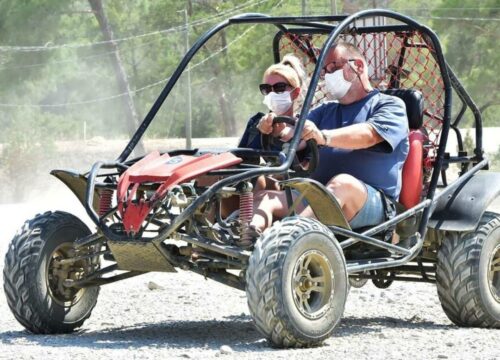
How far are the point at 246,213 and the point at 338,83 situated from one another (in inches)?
57.2

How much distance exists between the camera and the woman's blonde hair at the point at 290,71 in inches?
367

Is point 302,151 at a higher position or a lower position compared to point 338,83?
lower

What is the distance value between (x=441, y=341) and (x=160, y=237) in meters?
1.91

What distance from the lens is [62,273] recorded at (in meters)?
8.96

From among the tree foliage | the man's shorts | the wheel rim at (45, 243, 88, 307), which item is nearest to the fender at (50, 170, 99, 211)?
the wheel rim at (45, 243, 88, 307)

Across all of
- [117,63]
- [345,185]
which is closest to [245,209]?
[345,185]

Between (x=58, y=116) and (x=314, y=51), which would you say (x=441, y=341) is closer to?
(x=314, y=51)

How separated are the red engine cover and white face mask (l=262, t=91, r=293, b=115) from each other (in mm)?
857

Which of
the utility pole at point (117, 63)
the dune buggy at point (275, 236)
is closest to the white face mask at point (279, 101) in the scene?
the dune buggy at point (275, 236)

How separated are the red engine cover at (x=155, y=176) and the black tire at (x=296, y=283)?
0.62 m

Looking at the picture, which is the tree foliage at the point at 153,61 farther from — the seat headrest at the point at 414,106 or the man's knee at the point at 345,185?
the man's knee at the point at 345,185

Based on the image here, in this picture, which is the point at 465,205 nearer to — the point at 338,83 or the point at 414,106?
the point at 414,106

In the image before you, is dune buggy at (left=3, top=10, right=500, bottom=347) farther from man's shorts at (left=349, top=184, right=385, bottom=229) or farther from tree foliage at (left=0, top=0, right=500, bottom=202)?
tree foliage at (left=0, top=0, right=500, bottom=202)

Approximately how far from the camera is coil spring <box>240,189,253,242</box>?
8250 millimetres
